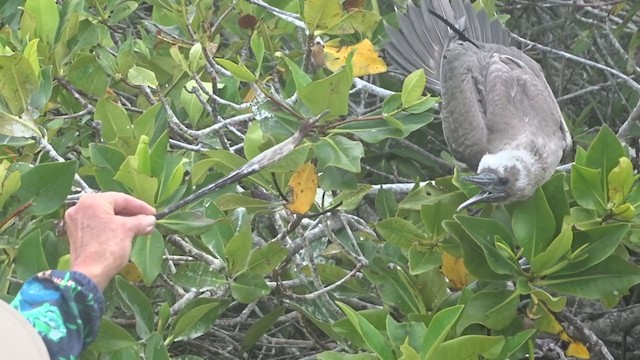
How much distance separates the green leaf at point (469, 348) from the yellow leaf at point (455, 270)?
476 mm

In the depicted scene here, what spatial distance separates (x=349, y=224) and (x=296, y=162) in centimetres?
51

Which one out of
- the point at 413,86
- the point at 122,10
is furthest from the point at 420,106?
the point at 122,10

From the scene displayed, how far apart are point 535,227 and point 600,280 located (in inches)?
8.6

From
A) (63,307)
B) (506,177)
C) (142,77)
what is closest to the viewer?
(63,307)

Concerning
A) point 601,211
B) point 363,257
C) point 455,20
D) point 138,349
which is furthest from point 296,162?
point 455,20

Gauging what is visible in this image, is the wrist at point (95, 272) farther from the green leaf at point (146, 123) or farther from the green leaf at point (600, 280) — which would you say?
the green leaf at point (600, 280)

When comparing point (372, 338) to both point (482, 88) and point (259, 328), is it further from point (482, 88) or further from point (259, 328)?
point (482, 88)

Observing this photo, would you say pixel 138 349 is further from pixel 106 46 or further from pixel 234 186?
pixel 106 46

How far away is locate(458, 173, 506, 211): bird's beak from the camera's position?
9.61ft

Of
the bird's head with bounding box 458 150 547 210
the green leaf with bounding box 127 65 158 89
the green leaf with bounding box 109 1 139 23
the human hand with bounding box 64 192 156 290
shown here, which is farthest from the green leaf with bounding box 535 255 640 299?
the green leaf with bounding box 109 1 139 23

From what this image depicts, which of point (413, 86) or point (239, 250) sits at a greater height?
point (413, 86)

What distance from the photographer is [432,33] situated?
4.53 metres

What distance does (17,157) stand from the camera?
2865mm

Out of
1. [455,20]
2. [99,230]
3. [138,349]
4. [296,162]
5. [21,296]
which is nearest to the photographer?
[21,296]
